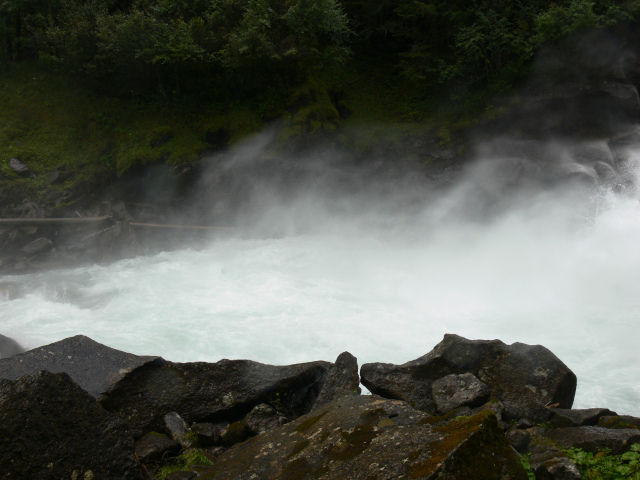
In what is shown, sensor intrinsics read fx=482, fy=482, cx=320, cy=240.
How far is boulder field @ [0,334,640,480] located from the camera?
346 cm

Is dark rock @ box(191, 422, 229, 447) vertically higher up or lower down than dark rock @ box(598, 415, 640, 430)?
lower down

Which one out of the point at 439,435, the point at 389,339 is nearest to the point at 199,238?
the point at 389,339

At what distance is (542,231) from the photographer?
13.7 m

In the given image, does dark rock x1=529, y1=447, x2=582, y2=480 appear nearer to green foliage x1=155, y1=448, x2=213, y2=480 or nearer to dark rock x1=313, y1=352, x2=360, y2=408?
dark rock x1=313, y1=352, x2=360, y2=408

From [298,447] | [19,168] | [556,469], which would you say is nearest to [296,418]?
[298,447]

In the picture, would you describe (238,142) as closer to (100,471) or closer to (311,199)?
(311,199)

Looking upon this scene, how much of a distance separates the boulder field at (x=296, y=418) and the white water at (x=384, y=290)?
2272mm

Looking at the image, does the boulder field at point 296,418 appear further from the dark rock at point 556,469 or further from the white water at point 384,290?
the white water at point 384,290

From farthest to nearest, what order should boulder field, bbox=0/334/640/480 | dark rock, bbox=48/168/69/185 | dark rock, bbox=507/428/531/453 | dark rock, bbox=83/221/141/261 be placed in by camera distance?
dark rock, bbox=48/168/69/185 < dark rock, bbox=83/221/141/261 < dark rock, bbox=507/428/531/453 < boulder field, bbox=0/334/640/480

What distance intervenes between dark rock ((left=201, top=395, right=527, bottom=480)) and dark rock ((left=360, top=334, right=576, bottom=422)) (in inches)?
61.3

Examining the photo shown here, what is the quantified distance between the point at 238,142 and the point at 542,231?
1062cm

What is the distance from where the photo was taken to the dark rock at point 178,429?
503cm

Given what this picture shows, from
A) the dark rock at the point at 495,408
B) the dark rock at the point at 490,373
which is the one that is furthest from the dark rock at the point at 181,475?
the dark rock at the point at 495,408

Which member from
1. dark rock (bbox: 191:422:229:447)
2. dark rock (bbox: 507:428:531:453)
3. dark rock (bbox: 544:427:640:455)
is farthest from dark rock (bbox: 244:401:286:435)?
dark rock (bbox: 544:427:640:455)
